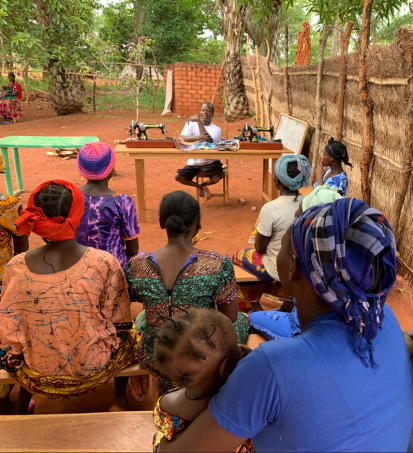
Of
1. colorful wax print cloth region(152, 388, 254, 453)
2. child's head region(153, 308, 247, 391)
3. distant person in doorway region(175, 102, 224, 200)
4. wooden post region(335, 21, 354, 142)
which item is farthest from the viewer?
distant person in doorway region(175, 102, 224, 200)

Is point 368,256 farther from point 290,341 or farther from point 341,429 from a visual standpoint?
point 341,429

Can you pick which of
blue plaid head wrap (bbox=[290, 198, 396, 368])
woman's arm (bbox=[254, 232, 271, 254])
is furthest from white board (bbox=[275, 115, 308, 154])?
blue plaid head wrap (bbox=[290, 198, 396, 368])

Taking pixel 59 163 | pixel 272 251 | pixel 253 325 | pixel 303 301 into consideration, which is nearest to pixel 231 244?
pixel 272 251

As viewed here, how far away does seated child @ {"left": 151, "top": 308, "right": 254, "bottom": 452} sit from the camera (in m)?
1.21

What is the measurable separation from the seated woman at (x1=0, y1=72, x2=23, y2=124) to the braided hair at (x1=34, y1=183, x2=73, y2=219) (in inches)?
581

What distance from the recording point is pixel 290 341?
1.05 metres

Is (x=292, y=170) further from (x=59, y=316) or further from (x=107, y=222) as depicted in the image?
(x=59, y=316)

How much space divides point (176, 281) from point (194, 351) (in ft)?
2.99

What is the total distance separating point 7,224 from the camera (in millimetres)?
2797

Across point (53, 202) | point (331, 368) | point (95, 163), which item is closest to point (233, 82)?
point (95, 163)

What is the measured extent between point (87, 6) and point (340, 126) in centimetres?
1135

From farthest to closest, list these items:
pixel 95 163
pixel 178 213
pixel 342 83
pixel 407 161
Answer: pixel 342 83 → pixel 407 161 → pixel 95 163 → pixel 178 213

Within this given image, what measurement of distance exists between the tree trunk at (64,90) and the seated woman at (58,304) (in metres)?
14.9

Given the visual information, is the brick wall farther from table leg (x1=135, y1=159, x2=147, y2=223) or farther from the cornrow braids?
the cornrow braids
